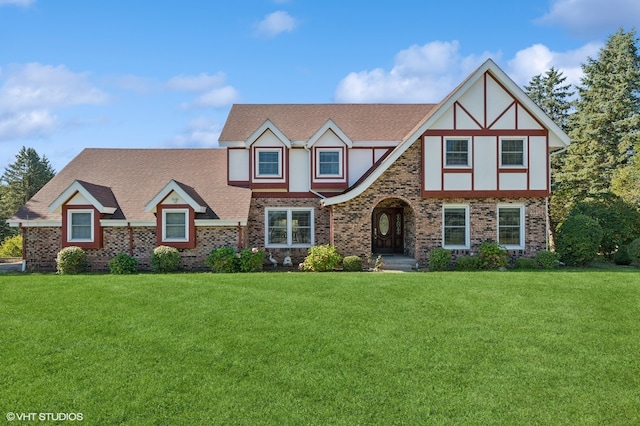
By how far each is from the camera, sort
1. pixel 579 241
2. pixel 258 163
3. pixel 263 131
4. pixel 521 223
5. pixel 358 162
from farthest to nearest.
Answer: pixel 358 162 < pixel 258 163 < pixel 263 131 < pixel 521 223 < pixel 579 241

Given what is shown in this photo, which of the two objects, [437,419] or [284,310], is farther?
[284,310]

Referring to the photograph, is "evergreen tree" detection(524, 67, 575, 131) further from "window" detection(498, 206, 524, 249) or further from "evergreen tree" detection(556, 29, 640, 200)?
"window" detection(498, 206, 524, 249)

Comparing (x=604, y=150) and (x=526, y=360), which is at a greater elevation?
(x=604, y=150)

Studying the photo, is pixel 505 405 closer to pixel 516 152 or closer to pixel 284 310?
pixel 284 310

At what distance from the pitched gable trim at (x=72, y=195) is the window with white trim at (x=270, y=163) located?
7.06m

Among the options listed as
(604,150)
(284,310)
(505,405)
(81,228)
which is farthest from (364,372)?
(604,150)

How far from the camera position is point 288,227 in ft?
68.3

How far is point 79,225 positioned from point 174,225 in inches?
165

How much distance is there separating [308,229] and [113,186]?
31.6ft

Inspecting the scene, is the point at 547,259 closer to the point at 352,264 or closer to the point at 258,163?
the point at 352,264

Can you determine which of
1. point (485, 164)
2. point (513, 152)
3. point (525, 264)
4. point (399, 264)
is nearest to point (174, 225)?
point (399, 264)

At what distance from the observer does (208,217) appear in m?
18.8

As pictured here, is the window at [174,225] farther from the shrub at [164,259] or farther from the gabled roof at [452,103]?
the gabled roof at [452,103]

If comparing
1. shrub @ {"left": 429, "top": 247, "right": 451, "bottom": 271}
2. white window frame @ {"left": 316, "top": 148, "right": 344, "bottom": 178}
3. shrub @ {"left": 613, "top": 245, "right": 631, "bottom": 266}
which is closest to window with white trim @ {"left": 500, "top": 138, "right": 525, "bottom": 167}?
shrub @ {"left": 429, "top": 247, "right": 451, "bottom": 271}
